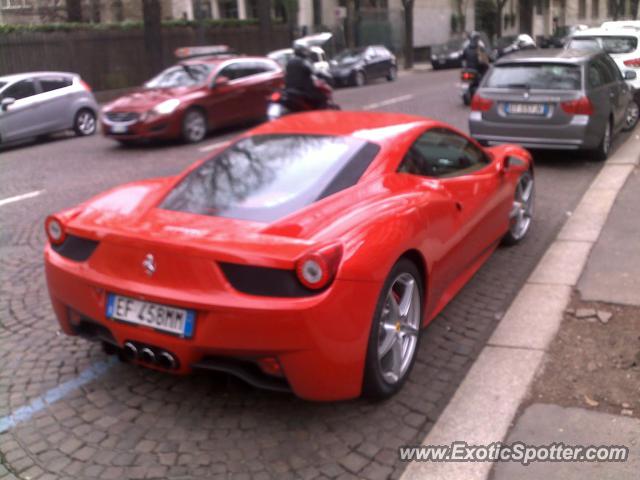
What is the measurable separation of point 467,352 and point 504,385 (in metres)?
0.46

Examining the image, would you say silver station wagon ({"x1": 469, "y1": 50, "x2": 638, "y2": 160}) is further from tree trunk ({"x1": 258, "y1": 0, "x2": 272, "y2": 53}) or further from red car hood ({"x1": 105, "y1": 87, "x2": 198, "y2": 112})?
tree trunk ({"x1": 258, "y1": 0, "x2": 272, "y2": 53})

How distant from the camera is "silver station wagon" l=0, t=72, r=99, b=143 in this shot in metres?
13.9

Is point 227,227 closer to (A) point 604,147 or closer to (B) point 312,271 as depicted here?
(B) point 312,271

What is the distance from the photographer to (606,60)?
10078mm

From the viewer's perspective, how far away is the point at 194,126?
13227mm

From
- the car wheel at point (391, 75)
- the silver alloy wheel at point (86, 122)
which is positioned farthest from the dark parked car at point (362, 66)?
the silver alloy wheel at point (86, 122)

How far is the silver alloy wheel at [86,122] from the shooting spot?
15.4 m

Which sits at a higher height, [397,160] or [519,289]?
[397,160]

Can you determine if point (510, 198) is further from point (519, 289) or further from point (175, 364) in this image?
point (175, 364)

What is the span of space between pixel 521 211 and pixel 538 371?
251cm

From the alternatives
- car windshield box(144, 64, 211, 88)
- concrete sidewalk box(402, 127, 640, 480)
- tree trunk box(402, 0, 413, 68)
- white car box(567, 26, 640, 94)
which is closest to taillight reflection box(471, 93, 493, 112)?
concrete sidewalk box(402, 127, 640, 480)

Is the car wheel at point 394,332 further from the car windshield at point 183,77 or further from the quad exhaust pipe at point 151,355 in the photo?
the car windshield at point 183,77

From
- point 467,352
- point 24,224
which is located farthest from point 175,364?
point 24,224

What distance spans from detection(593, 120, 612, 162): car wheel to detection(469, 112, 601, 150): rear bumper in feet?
0.67
